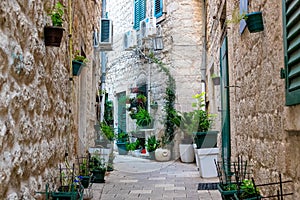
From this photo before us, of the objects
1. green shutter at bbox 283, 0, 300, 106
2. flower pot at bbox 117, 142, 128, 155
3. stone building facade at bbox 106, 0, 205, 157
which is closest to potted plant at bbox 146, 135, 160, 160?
stone building facade at bbox 106, 0, 205, 157

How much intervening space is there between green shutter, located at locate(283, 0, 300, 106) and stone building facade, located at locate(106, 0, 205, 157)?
22.9ft

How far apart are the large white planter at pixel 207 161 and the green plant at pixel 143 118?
4685 millimetres

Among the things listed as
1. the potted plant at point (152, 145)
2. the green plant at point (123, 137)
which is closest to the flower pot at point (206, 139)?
the potted plant at point (152, 145)

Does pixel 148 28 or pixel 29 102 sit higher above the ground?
pixel 148 28

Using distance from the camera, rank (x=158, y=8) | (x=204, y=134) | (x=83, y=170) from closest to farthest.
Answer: (x=83, y=170) → (x=204, y=134) → (x=158, y=8)

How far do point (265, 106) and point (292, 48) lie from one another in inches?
33.6

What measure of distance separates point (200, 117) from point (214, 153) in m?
1.57

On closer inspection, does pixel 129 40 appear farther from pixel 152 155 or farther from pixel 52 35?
pixel 52 35

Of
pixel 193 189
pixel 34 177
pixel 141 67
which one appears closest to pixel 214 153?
pixel 193 189

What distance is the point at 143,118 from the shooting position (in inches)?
407

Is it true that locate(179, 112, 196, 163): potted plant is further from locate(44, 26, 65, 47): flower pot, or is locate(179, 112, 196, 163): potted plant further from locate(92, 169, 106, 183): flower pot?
locate(44, 26, 65, 47): flower pot

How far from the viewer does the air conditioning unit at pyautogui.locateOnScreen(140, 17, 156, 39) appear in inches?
388

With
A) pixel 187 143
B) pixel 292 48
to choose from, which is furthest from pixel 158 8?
pixel 292 48

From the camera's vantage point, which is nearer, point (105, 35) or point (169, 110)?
point (105, 35)
